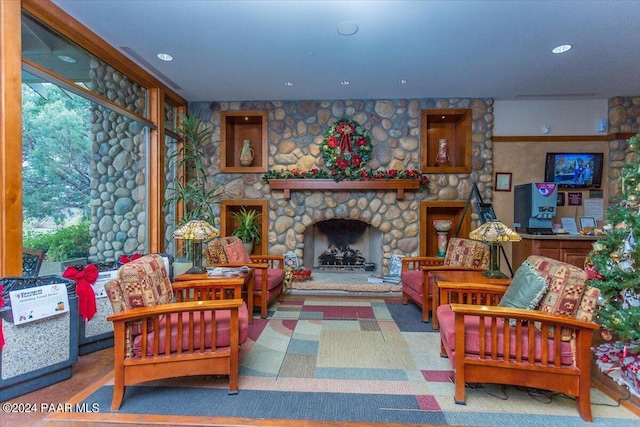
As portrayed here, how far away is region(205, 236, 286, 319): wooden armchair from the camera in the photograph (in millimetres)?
3381

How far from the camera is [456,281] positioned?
2791 mm

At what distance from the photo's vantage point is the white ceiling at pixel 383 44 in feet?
8.43

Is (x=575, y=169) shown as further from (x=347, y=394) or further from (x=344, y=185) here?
(x=347, y=394)

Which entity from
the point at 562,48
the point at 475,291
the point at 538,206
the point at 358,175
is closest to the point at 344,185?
the point at 358,175

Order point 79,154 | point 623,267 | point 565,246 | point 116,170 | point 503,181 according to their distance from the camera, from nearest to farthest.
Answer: point 623,267 → point 79,154 → point 116,170 → point 565,246 → point 503,181

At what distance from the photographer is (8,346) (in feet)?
6.23

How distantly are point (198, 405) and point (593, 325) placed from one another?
7.55ft

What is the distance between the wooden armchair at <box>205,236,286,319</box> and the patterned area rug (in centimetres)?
65

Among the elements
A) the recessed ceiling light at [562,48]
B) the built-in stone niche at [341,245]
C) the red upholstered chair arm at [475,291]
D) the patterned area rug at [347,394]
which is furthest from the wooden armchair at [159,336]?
the recessed ceiling light at [562,48]

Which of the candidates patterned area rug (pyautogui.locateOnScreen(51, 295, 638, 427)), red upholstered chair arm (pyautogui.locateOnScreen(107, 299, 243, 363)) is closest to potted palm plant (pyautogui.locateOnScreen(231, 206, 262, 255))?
patterned area rug (pyautogui.locateOnScreen(51, 295, 638, 427))

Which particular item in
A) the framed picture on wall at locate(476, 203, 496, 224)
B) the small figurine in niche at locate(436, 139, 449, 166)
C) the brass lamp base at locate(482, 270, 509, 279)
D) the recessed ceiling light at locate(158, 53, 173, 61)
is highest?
the recessed ceiling light at locate(158, 53, 173, 61)

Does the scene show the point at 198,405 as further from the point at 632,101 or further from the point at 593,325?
the point at 632,101

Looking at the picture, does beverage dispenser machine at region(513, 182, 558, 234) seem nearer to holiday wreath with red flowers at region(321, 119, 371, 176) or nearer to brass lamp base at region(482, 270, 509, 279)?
brass lamp base at region(482, 270, 509, 279)

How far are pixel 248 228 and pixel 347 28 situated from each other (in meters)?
3.05
